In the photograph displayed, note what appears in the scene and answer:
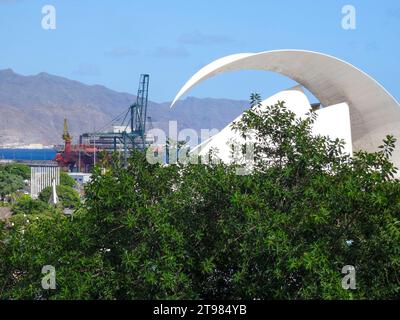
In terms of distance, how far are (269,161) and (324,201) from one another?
1.29m

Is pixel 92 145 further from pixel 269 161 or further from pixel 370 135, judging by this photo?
pixel 269 161

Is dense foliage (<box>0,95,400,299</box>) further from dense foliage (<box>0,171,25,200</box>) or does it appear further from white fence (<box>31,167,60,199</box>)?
white fence (<box>31,167,60,199</box>)

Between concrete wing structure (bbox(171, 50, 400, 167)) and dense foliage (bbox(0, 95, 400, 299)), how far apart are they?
11.9m

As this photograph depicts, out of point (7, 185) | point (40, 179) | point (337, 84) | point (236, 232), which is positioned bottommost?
point (236, 232)

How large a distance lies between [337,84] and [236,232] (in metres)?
15.4

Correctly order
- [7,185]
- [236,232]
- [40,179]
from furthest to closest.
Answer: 1. [40,179]
2. [7,185]
3. [236,232]

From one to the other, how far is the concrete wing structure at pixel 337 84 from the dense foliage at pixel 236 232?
39.1 ft

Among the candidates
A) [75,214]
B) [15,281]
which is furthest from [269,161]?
[15,281]

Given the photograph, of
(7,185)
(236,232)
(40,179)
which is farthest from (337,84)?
(40,179)

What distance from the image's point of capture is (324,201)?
28.9ft

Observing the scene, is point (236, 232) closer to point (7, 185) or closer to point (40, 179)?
point (7, 185)

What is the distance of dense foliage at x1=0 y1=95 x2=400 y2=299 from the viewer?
835cm

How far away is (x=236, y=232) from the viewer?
8.54 metres

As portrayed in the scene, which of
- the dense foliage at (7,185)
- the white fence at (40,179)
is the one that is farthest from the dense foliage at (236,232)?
the white fence at (40,179)
